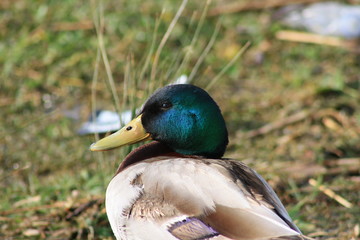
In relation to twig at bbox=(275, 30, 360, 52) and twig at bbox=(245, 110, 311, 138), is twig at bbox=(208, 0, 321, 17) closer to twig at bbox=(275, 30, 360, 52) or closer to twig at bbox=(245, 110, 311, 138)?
twig at bbox=(275, 30, 360, 52)

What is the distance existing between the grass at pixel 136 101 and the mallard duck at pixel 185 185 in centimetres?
57

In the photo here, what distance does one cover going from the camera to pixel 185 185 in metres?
2.88

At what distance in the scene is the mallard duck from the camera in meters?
2.72

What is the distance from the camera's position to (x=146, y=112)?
11.0 feet

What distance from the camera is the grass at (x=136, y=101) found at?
3939 mm

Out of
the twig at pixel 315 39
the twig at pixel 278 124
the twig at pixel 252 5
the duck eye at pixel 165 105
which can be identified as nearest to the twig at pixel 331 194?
the twig at pixel 278 124

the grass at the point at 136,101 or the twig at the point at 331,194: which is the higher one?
the grass at the point at 136,101

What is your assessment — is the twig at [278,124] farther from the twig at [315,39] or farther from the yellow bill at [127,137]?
the yellow bill at [127,137]

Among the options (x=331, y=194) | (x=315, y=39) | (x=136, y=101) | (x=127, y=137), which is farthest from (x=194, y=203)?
(x=315, y=39)

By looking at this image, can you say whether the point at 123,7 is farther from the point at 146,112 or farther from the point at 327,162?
the point at 146,112

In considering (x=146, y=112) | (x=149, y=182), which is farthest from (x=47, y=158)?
(x=149, y=182)

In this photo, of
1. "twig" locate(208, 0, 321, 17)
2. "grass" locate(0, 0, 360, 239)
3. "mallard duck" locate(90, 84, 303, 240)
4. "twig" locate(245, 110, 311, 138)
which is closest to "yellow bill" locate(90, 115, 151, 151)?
"mallard duck" locate(90, 84, 303, 240)

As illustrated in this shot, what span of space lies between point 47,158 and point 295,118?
1830 mm

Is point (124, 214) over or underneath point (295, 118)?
over
